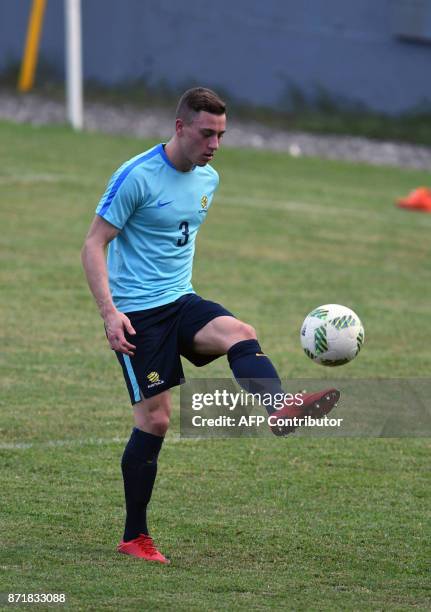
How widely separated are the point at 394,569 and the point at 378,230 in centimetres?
1087

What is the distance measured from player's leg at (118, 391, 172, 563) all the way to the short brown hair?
137 cm

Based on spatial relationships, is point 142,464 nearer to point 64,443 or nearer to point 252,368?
point 252,368

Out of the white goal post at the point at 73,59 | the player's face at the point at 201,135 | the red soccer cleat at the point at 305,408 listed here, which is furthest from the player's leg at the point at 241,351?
the white goal post at the point at 73,59

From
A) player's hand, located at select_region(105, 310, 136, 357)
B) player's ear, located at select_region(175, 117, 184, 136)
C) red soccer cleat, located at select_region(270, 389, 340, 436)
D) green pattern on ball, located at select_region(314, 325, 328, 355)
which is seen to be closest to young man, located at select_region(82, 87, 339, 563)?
player's ear, located at select_region(175, 117, 184, 136)

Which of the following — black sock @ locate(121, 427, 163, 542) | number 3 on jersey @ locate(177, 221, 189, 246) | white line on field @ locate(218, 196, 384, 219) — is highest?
number 3 on jersey @ locate(177, 221, 189, 246)

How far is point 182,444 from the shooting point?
8.38 m

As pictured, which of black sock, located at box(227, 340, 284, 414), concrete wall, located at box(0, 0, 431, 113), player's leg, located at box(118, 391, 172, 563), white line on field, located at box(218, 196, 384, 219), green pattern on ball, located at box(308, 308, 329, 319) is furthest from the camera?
concrete wall, located at box(0, 0, 431, 113)

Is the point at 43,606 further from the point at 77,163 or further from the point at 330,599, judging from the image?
the point at 77,163

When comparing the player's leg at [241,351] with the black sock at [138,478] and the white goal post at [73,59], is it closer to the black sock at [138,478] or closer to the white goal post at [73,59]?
the black sock at [138,478]

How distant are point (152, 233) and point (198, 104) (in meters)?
0.68

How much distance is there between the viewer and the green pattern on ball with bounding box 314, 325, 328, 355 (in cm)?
647

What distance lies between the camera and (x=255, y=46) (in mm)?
24422

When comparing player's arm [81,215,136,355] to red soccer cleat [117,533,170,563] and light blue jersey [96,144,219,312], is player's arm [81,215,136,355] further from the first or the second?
red soccer cleat [117,533,170,563]

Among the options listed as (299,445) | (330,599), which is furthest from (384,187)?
(330,599)
